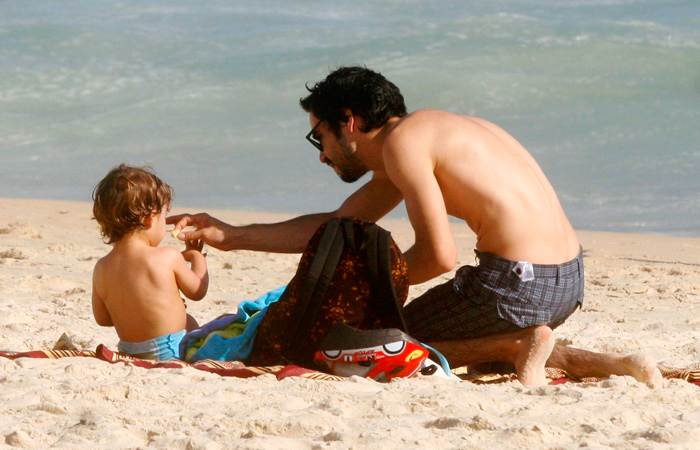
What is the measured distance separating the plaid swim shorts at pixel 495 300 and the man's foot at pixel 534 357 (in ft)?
0.33

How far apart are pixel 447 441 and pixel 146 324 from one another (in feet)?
4.91

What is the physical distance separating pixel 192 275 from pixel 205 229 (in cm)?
22

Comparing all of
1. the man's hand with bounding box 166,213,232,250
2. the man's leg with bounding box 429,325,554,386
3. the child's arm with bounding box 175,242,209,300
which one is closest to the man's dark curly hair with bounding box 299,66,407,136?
the man's hand with bounding box 166,213,232,250

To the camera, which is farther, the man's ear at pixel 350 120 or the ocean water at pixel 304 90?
the ocean water at pixel 304 90

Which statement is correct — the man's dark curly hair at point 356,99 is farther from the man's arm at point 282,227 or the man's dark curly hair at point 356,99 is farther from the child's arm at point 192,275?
the child's arm at point 192,275

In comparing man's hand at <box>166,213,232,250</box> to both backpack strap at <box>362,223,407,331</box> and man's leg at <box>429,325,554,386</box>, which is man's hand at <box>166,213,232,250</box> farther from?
man's leg at <box>429,325,554,386</box>

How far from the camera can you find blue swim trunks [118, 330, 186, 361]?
11.1 feet

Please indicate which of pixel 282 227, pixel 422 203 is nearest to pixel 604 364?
pixel 422 203

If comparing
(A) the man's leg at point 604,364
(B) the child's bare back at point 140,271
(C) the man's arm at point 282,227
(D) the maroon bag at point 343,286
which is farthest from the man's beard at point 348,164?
(A) the man's leg at point 604,364

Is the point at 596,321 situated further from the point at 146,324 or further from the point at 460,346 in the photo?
the point at 146,324

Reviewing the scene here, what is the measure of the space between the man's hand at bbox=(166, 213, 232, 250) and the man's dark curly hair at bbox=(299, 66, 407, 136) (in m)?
0.60

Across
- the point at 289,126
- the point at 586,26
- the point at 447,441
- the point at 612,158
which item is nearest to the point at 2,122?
the point at 289,126

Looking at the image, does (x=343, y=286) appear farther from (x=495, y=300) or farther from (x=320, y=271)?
(x=495, y=300)

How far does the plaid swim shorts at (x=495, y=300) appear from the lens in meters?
3.21
